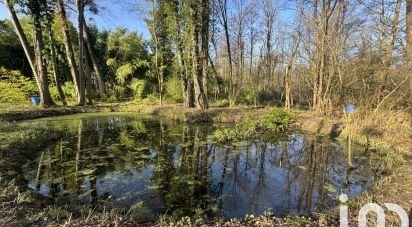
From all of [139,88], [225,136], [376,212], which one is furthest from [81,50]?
[376,212]

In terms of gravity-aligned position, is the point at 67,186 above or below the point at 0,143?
below

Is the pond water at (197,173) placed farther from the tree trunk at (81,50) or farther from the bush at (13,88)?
the bush at (13,88)

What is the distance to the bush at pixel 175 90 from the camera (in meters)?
18.2

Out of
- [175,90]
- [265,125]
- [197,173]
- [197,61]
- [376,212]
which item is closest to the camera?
[376,212]

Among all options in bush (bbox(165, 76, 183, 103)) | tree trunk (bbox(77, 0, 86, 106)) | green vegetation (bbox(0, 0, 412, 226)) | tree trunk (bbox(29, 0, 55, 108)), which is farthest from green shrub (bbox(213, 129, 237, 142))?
tree trunk (bbox(77, 0, 86, 106))

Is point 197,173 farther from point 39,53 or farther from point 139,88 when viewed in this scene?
point 139,88

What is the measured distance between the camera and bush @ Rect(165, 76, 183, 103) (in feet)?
59.9

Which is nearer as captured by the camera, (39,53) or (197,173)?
(197,173)

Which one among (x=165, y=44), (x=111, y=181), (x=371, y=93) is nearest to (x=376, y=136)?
(x=371, y=93)

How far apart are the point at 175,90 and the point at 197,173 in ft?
42.8

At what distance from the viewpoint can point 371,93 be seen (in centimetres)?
995

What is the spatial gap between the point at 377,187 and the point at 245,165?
2.65 meters

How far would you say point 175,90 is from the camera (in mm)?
18312

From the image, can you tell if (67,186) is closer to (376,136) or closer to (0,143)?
(0,143)
